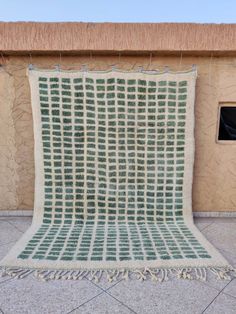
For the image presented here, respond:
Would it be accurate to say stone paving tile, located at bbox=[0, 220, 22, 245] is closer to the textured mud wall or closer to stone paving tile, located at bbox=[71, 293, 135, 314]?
the textured mud wall

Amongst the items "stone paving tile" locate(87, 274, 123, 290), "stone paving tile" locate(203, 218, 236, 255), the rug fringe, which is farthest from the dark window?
"stone paving tile" locate(87, 274, 123, 290)

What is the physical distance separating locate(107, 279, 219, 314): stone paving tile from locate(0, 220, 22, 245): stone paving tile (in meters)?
0.84

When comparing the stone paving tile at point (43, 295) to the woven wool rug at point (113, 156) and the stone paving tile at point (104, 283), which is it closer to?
the stone paving tile at point (104, 283)

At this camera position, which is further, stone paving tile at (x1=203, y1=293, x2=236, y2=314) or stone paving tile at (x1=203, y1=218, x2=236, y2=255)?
stone paving tile at (x1=203, y1=218, x2=236, y2=255)

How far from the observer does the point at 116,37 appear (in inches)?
69.1

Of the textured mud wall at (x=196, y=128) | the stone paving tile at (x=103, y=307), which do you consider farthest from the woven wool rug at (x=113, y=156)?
the stone paving tile at (x=103, y=307)

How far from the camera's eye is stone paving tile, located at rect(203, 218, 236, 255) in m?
1.64

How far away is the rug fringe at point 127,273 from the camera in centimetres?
131

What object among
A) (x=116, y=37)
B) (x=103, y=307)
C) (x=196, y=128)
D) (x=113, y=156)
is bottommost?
(x=103, y=307)

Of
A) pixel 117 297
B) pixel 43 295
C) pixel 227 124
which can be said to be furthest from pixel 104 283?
pixel 227 124

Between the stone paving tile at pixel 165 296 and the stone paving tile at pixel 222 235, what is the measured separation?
0.46m

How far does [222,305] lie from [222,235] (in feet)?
2.37

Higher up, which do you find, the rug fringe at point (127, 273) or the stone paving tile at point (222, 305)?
the rug fringe at point (127, 273)

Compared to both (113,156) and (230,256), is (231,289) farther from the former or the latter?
(113,156)
